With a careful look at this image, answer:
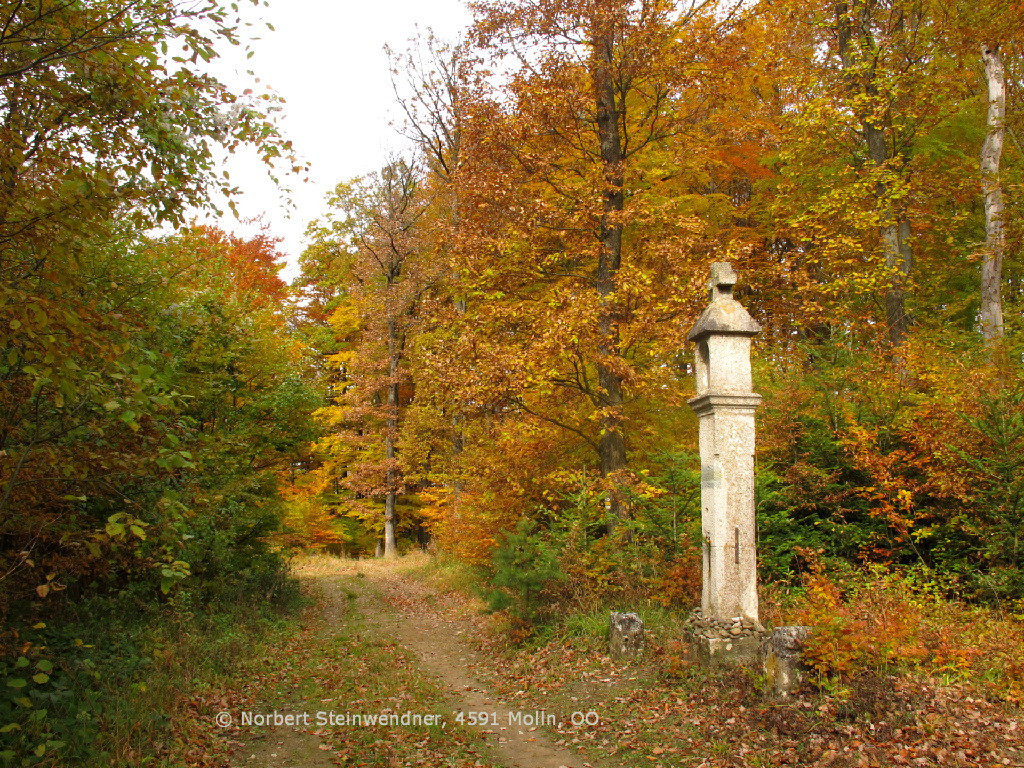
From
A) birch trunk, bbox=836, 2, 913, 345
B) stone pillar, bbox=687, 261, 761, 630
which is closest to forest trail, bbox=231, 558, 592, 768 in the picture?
stone pillar, bbox=687, 261, 761, 630

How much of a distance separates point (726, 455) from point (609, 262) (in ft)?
17.9

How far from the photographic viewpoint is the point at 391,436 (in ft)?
75.8

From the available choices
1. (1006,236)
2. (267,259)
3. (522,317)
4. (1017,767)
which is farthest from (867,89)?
(267,259)

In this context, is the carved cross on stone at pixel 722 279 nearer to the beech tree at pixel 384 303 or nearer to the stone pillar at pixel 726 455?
the stone pillar at pixel 726 455

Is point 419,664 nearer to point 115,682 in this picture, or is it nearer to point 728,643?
point 115,682

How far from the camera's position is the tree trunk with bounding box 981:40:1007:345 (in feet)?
39.8

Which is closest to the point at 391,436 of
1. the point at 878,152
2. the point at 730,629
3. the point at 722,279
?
the point at 878,152

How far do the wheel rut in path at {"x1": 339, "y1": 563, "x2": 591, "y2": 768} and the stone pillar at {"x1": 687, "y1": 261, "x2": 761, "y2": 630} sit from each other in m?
2.26

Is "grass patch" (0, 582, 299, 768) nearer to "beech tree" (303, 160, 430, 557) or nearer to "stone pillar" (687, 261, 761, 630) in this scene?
"stone pillar" (687, 261, 761, 630)

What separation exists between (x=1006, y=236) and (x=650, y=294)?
283 inches

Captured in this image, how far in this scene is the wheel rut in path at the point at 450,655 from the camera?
239 inches

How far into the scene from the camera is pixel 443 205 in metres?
22.7

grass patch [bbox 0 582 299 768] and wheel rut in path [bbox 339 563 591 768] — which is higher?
grass patch [bbox 0 582 299 768]

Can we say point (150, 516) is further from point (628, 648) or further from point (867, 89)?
point (867, 89)
